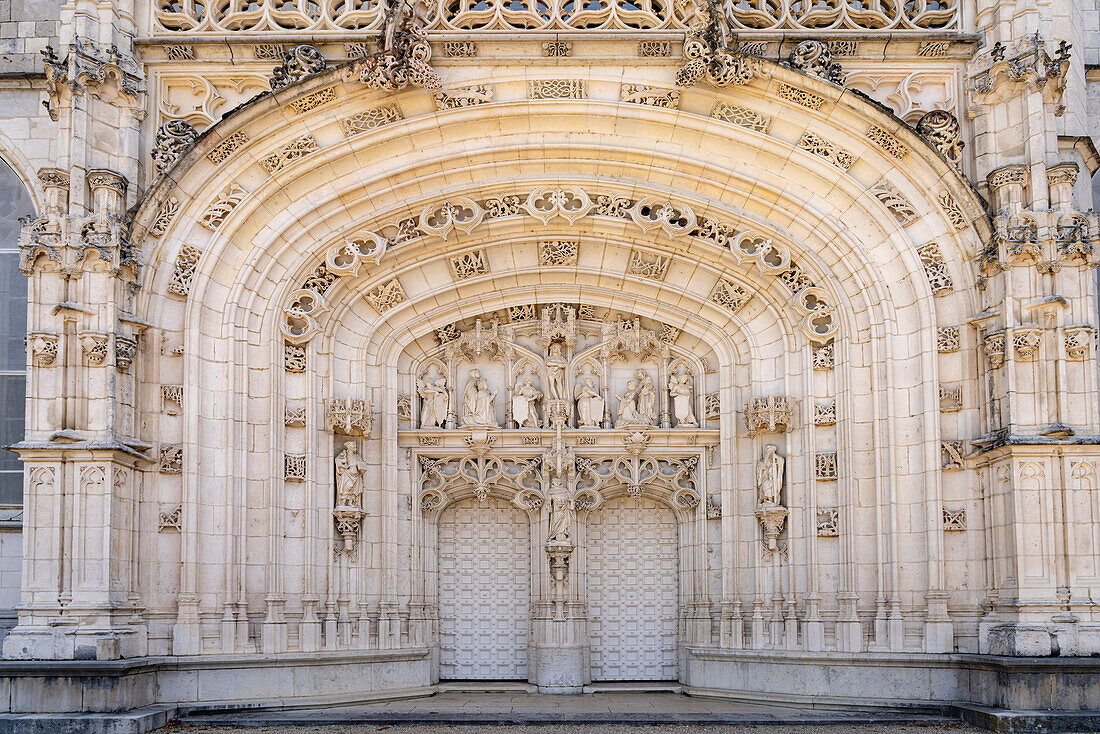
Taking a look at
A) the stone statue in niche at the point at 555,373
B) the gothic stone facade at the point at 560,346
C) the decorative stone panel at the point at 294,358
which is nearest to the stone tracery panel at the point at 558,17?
the gothic stone facade at the point at 560,346

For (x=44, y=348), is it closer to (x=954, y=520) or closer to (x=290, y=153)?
(x=290, y=153)

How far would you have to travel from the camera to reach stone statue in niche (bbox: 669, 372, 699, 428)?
652 inches

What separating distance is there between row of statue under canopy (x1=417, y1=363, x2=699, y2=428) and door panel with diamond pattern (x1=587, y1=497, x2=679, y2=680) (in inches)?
45.2

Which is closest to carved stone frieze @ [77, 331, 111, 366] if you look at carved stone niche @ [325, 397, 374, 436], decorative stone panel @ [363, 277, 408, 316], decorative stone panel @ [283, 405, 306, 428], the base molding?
decorative stone panel @ [283, 405, 306, 428]

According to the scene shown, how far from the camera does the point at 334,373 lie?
1595 cm

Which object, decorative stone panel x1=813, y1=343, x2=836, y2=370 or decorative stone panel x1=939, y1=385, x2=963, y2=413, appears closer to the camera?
decorative stone panel x1=939, y1=385, x2=963, y2=413

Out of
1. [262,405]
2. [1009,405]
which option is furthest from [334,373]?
[1009,405]

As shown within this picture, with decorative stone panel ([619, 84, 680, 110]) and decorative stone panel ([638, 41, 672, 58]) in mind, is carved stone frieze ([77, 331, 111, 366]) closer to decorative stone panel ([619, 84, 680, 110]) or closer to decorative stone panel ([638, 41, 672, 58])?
decorative stone panel ([619, 84, 680, 110])

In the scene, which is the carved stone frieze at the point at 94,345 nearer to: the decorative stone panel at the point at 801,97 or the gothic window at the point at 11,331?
the gothic window at the point at 11,331

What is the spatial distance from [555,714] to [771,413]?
449 centimetres

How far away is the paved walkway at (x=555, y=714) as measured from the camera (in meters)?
13.5

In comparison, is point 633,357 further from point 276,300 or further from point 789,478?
point 276,300

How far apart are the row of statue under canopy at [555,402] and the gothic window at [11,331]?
4.88 m

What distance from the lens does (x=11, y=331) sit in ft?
51.5
